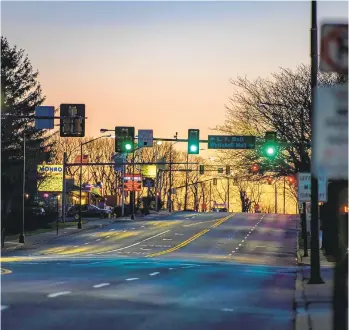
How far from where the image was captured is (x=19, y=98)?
2958 inches

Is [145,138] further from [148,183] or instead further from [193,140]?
[148,183]

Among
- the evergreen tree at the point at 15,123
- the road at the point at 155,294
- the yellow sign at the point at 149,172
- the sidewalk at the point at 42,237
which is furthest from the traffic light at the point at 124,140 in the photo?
the yellow sign at the point at 149,172

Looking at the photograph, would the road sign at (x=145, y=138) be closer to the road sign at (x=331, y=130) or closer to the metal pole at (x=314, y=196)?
the metal pole at (x=314, y=196)

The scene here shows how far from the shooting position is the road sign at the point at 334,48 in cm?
578

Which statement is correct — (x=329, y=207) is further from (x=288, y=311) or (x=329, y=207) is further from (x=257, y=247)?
(x=288, y=311)

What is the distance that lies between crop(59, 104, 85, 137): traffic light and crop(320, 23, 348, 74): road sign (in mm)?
24153

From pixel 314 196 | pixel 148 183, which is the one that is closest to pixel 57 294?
pixel 314 196

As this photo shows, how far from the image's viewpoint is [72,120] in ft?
97.2

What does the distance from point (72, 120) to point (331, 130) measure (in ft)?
81.0

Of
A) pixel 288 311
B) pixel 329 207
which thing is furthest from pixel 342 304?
pixel 329 207

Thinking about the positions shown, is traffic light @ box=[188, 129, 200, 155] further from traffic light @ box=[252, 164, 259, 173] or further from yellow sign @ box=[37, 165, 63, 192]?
yellow sign @ box=[37, 165, 63, 192]

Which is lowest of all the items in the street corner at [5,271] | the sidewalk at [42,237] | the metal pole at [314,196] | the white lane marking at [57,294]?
the sidewalk at [42,237]

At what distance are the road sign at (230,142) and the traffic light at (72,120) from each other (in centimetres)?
1198

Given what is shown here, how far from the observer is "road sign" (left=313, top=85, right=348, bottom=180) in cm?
548
